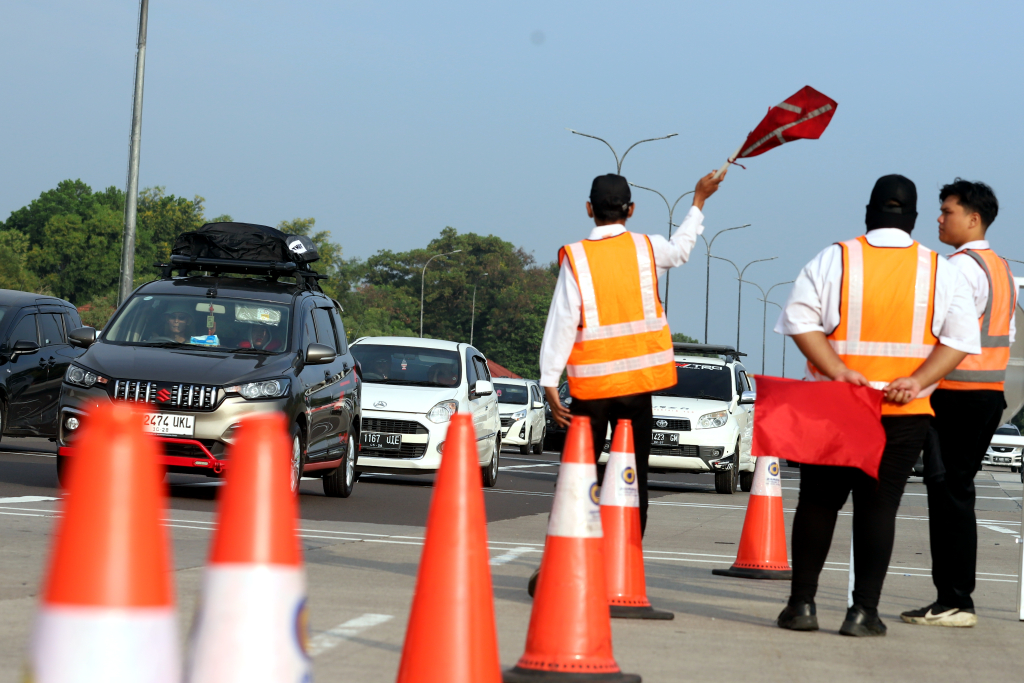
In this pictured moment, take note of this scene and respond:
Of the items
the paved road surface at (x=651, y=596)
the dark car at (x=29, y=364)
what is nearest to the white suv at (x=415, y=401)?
the paved road surface at (x=651, y=596)

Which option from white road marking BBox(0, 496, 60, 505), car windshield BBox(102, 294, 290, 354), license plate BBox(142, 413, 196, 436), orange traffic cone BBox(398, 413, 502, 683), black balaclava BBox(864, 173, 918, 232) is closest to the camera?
orange traffic cone BBox(398, 413, 502, 683)

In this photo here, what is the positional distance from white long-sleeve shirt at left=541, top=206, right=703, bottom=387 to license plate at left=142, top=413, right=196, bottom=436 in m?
5.72

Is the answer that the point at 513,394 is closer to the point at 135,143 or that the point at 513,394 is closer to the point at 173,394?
the point at 135,143

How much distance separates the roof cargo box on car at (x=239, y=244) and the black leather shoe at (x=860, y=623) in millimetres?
8789

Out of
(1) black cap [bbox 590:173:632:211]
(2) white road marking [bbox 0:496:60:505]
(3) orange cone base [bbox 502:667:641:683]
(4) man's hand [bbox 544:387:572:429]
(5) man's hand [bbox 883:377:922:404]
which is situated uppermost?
(1) black cap [bbox 590:173:632:211]

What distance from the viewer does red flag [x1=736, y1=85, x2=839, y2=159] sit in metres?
6.41

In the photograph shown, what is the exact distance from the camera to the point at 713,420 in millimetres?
20344

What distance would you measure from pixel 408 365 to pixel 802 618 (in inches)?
463

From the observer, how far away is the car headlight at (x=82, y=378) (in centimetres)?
1177

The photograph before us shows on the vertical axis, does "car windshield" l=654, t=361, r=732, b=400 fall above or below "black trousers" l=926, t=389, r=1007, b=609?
above

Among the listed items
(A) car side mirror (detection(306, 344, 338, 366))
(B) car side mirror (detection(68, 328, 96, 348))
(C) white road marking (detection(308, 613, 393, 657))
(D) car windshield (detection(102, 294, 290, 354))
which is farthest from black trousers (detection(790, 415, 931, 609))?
(B) car side mirror (detection(68, 328, 96, 348))

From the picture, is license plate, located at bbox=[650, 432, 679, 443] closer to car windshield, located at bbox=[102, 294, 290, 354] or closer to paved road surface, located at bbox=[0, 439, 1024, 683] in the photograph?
paved road surface, located at bbox=[0, 439, 1024, 683]

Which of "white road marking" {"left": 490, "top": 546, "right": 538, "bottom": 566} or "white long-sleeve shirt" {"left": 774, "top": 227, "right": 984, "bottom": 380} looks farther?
"white road marking" {"left": 490, "top": 546, "right": 538, "bottom": 566}

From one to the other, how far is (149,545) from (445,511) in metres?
1.88
